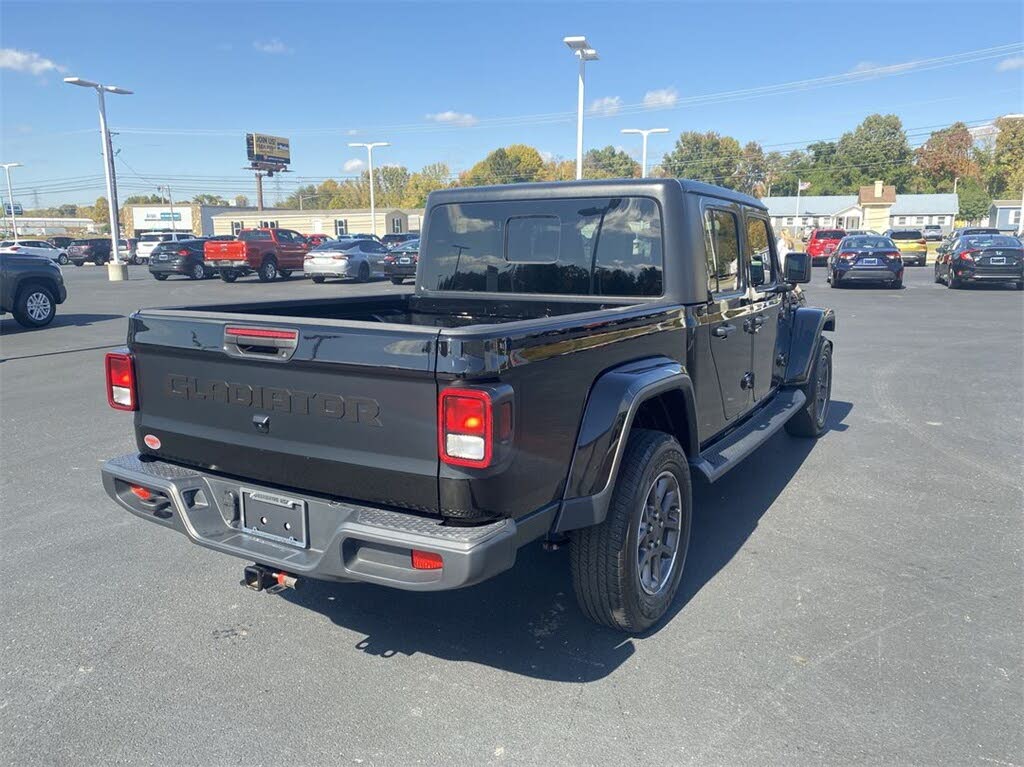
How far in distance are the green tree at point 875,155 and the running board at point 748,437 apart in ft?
364

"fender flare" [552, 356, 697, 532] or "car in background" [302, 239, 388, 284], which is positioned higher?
"car in background" [302, 239, 388, 284]

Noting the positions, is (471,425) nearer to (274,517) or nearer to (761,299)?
(274,517)

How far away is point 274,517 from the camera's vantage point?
9.73ft

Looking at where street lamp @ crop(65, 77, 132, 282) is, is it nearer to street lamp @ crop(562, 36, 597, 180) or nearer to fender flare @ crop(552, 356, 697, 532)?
street lamp @ crop(562, 36, 597, 180)

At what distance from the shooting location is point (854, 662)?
3205 millimetres

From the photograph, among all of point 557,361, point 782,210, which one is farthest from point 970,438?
point 782,210

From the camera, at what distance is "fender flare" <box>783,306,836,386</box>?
601 cm

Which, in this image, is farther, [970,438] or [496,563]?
[970,438]

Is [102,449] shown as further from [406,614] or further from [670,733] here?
[670,733]

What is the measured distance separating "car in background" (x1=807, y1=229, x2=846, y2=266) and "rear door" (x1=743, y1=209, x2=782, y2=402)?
3112 centimetres

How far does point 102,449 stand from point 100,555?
227cm

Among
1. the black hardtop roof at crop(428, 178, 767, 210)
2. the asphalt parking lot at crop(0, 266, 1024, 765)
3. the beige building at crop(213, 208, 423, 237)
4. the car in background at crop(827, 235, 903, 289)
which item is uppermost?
the beige building at crop(213, 208, 423, 237)

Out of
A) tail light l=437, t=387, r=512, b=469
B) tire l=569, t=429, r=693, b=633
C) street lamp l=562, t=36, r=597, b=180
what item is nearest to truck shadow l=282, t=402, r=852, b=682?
tire l=569, t=429, r=693, b=633

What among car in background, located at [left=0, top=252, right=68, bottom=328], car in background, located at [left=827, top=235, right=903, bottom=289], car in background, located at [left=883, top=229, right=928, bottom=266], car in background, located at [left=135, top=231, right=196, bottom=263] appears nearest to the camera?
car in background, located at [left=0, top=252, right=68, bottom=328]
